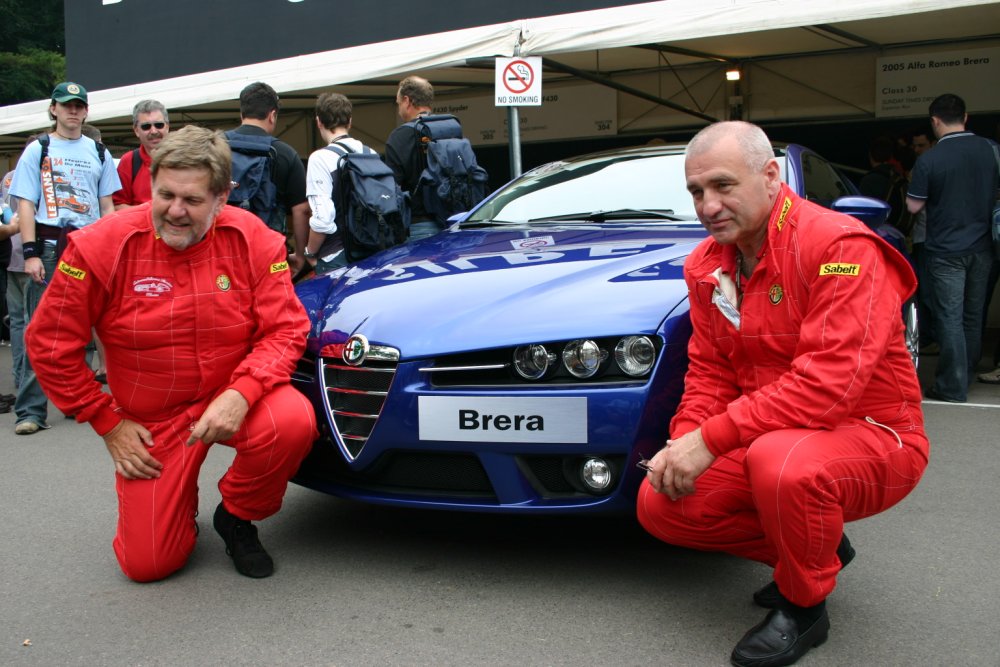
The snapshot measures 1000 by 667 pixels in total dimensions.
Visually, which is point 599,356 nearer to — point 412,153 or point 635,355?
point 635,355

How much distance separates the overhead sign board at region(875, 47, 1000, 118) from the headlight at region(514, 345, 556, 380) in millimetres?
8195

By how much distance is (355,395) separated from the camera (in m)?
3.33

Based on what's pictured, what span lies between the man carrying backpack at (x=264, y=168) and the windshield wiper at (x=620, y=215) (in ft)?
5.30

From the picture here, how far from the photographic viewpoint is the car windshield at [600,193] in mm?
4363

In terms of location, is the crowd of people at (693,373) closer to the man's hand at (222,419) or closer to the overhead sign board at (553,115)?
the man's hand at (222,419)

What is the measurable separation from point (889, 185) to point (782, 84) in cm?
280

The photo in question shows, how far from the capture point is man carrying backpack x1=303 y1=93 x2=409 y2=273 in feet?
17.9

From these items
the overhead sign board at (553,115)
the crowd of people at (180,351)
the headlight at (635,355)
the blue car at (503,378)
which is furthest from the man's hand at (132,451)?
the overhead sign board at (553,115)

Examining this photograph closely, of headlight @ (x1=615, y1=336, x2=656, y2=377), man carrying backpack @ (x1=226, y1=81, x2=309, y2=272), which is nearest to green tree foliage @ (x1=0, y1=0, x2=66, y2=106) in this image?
man carrying backpack @ (x1=226, y1=81, x2=309, y2=272)

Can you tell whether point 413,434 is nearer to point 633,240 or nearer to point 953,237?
point 633,240

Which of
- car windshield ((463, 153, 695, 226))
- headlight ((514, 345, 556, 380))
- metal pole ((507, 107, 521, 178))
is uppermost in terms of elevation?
metal pole ((507, 107, 521, 178))

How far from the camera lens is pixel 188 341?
11.2ft

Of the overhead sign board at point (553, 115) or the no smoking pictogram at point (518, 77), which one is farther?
the overhead sign board at point (553, 115)

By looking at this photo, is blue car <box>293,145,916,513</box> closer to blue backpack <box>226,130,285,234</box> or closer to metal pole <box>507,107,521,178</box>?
blue backpack <box>226,130,285,234</box>
